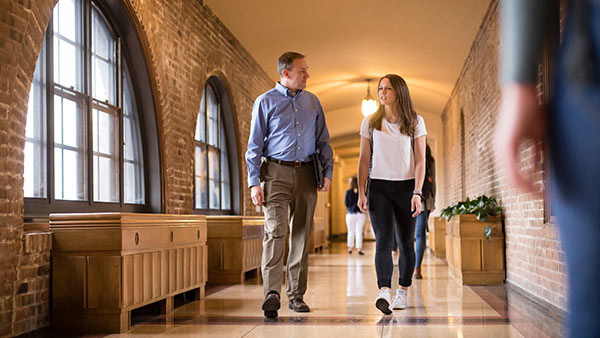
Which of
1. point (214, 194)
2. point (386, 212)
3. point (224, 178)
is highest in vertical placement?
point (224, 178)

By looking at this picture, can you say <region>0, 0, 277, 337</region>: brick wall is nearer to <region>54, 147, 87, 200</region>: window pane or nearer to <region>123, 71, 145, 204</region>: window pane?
<region>123, 71, 145, 204</region>: window pane

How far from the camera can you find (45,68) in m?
4.22

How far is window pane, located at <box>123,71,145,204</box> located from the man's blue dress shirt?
6.39 ft

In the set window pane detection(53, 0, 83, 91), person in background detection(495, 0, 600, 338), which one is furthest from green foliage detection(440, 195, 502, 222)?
person in background detection(495, 0, 600, 338)

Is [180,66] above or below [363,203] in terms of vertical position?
above

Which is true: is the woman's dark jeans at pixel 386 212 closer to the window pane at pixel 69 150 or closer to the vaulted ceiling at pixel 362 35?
the window pane at pixel 69 150

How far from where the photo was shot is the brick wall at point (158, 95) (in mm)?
3367

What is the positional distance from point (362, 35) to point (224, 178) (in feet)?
9.21

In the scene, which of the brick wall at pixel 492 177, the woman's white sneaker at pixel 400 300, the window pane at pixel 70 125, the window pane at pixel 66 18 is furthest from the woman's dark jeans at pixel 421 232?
the window pane at pixel 66 18

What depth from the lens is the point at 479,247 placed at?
6.42 meters

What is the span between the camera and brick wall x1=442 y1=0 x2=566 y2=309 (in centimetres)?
477

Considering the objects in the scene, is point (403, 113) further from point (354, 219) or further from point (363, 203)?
point (354, 219)

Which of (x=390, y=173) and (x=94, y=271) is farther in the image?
(x=390, y=173)

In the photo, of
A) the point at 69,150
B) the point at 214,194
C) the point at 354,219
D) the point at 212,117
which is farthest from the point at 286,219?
the point at 354,219
